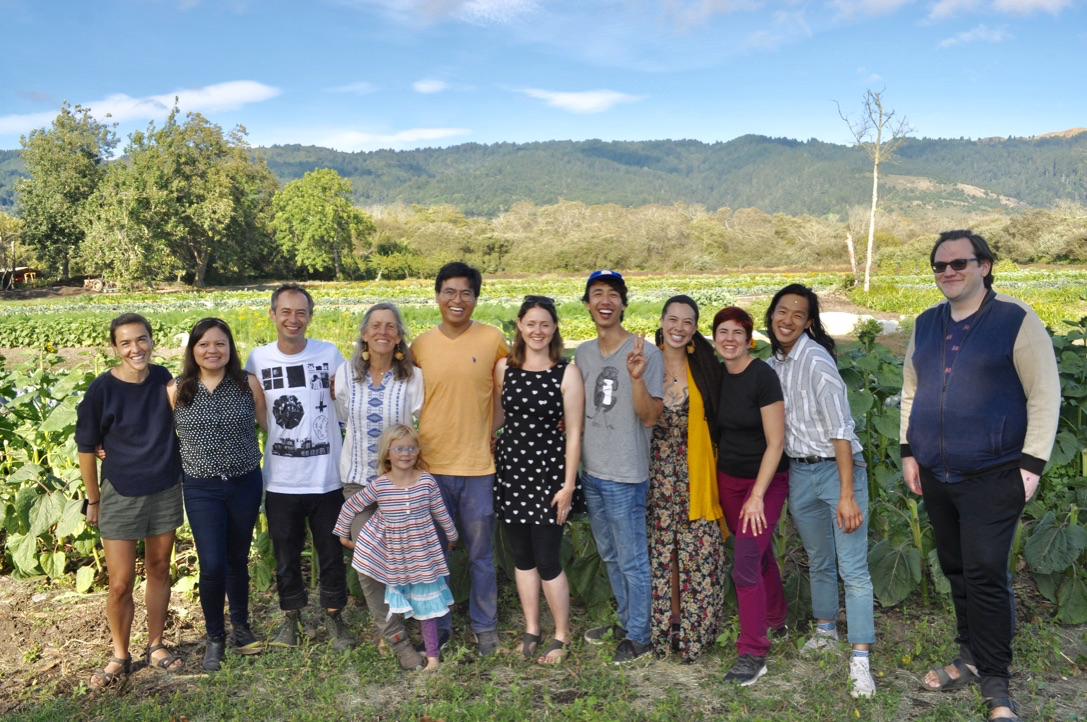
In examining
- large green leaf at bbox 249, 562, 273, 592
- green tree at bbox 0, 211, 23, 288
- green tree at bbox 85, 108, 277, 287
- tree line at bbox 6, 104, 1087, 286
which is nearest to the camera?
large green leaf at bbox 249, 562, 273, 592

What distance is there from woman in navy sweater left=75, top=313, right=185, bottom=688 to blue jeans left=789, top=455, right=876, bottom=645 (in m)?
2.59

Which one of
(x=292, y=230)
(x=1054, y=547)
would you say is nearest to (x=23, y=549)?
(x=1054, y=547)

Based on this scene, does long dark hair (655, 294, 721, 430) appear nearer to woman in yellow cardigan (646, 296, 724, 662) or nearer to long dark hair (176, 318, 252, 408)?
woman in yellow cardigan (646, 296, 724, 662)

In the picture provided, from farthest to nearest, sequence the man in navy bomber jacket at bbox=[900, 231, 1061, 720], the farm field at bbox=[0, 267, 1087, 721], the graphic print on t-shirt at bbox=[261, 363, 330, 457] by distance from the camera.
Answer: the graphic print on t-shirt at bbox=[261, 363, 330, 457], the farm field at bbox=[0, 267, 1087, 721], the man in navy bomber jacket at bbox=[900, 231, 1061, 720]

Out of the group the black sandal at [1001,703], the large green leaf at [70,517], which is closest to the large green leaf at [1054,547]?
the black sandal at [1001,703]

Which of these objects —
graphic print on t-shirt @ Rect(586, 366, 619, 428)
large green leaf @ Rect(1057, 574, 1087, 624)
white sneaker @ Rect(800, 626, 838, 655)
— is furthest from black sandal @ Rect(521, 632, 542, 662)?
large green leaf @ Rect(1057, 574, 1087, 624)

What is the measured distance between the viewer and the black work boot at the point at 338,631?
11.5 feet

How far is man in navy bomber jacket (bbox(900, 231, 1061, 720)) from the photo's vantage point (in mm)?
2658

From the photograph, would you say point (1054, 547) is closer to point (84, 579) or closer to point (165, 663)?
point (165, 663)

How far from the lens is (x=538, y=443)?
323 centimetres

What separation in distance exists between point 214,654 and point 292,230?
51.6 m

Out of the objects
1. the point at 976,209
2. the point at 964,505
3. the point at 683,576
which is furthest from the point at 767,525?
the point at 976,209

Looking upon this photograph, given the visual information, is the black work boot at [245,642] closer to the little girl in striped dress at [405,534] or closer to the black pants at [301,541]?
→ the black pants at [301,541]

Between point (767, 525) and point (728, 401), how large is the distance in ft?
1.71
